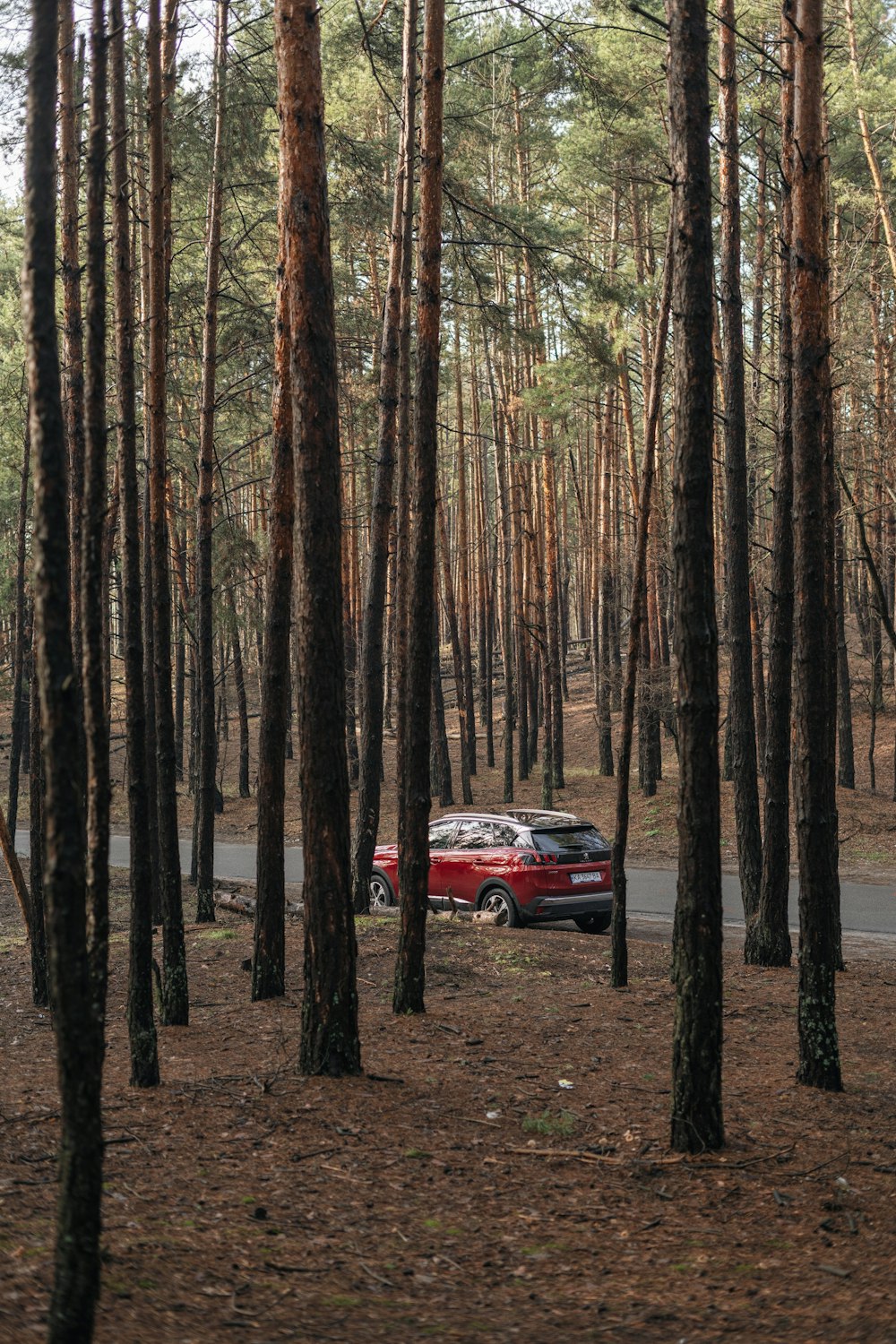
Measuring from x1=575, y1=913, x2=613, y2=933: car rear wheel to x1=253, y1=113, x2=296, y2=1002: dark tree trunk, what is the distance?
5.68 meters

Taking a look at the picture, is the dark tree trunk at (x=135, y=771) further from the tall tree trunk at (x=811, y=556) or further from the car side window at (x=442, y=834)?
the car side window at (x=442, y=834)

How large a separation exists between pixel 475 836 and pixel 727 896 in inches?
209

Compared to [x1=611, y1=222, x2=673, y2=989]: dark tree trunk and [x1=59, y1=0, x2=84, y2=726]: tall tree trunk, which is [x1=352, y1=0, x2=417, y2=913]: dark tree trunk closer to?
[x1=611, y1=222, x2=673, y2=989]: dark tree trunk

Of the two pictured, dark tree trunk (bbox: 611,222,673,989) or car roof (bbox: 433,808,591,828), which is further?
car roof (bbox: 433,808,591,828)

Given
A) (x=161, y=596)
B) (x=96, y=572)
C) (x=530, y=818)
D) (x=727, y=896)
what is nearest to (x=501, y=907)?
(x=530, y=818)

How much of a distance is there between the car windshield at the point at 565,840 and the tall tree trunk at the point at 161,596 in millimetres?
6042

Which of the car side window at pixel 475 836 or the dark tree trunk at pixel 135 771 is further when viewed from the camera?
the car side window at pixel 475 836

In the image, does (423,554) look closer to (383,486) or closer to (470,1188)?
(470,1188)

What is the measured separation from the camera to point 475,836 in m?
15.4

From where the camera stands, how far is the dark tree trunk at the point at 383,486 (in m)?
12.7

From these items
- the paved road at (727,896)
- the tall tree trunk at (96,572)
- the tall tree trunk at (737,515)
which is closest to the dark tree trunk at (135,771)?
the tall tree trunk at (96,572)

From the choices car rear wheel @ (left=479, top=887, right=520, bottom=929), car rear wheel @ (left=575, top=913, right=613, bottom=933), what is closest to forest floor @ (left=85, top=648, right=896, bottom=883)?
car rear wheel @ (left=575, top=913, right=613, bottom=933)

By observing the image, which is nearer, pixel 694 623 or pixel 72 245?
pixel 694 623

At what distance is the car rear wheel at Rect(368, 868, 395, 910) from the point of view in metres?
16.6
